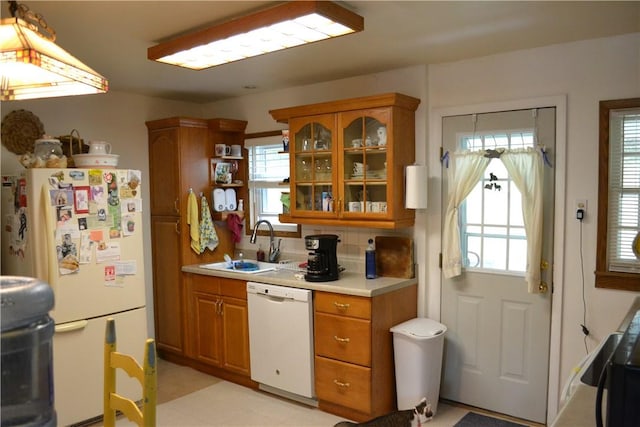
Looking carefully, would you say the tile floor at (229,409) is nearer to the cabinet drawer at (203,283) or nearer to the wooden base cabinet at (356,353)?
the wooden base cabinet at (356,353)

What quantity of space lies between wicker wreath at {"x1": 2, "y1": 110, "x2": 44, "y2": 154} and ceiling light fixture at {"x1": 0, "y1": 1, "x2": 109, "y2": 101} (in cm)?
211

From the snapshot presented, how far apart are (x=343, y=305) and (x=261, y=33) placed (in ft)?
5.74

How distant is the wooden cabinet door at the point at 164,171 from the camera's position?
4.27 metres

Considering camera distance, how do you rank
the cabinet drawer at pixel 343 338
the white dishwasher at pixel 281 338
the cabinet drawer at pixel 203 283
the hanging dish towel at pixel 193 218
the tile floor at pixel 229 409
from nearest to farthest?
the cabinet drawer at pixel 343 338 < the tile floor at pixel 229 409 < the white dishwasher at pixel 281 338 < the cabinet drawer at pixel 203 283 < the hanging dish towel at pixel 193 218

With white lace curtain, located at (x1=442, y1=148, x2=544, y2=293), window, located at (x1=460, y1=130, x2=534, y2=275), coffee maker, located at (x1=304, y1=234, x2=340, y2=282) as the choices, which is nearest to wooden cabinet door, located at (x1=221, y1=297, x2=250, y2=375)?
coffee maker, located at (x1=304, y1=234, x2=340, y2=282)

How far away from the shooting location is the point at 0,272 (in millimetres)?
3289

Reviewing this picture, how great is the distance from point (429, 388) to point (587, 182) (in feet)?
5.27

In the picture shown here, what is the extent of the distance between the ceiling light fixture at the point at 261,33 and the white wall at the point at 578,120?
1325mm

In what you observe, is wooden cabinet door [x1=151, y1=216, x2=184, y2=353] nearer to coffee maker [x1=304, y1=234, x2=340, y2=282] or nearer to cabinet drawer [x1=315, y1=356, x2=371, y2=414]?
coffee maker [x1=304, y1=234, x2=340, y2=282]

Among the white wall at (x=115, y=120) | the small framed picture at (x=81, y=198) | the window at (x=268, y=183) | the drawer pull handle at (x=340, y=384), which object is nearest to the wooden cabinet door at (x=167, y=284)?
the white wall at (x=115, y=120)

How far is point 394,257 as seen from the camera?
3.61m

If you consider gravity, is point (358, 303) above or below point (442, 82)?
below

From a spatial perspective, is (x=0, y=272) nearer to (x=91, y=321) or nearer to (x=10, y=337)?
(x=91, y=321)

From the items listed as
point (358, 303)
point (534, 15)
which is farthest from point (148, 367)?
point (534, 15)
